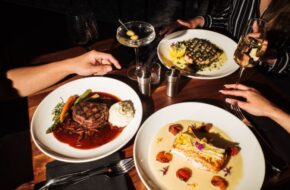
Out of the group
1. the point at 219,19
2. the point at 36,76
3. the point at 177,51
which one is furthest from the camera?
the point at 219,19

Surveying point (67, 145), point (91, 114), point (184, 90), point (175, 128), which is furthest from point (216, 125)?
point (67, 145)

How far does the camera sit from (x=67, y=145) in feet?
5.53

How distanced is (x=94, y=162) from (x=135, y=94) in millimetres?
603

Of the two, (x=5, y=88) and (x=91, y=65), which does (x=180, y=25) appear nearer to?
(x=91, y=65)

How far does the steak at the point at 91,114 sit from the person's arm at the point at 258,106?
3.06 ft

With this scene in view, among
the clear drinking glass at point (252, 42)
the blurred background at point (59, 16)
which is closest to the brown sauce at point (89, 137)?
the clear drinking glass at point (252, 42)

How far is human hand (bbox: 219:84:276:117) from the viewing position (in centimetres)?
177

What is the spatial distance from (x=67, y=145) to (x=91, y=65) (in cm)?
72

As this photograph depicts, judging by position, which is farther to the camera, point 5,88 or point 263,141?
point 5,88

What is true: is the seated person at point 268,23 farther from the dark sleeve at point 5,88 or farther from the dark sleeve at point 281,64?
the dark sleeve at point 5,88

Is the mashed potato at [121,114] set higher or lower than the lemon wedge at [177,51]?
lower

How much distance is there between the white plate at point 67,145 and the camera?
1.60 metres

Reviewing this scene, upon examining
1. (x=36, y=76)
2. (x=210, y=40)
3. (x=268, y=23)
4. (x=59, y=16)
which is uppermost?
(x=268, y=23)

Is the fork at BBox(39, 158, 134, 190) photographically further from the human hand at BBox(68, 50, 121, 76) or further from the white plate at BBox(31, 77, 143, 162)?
A: the human hand at BBox(68, 50, 121, 76)
